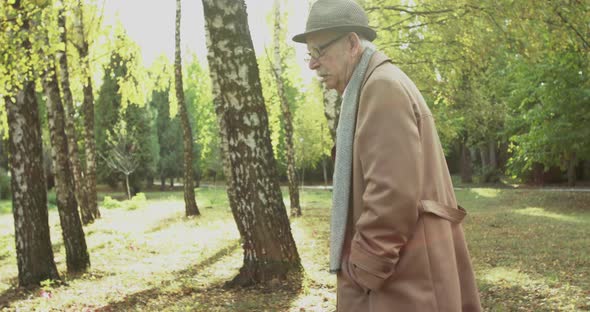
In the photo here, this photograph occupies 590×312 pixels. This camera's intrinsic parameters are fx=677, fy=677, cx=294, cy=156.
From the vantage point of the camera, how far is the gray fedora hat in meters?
2.91

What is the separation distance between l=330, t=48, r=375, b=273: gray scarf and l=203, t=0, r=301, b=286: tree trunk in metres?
5.78

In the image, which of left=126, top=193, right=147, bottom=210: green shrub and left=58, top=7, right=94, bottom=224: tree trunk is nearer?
left=58, top=7, right=94, bottom=224: tree trunk

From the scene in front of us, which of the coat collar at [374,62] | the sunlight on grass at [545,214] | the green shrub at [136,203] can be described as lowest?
the sunlight on grass at [545,214]

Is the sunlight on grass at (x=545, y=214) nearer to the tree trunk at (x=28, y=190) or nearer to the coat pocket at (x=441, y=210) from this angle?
the tree trunk at (x=28, y=190)

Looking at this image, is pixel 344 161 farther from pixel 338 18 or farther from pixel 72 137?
pixel 72 137

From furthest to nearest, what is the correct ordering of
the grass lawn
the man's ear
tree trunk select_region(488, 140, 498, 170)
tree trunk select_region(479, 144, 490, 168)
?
tree trunk select_region(479, 144, 490, 168)
tree trunk select_region(488, 140, 498, 170)
the grass lawn
the man's ear

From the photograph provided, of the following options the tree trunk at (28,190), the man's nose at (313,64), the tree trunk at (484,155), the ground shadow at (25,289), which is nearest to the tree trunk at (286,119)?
the ground shadow at (25,289)

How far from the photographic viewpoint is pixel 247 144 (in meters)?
8.65

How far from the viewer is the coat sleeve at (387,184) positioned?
2602mm

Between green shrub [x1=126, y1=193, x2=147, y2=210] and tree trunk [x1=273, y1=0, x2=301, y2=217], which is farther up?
tree trunk [x1=273, y1=0, x2=301, y2=217]

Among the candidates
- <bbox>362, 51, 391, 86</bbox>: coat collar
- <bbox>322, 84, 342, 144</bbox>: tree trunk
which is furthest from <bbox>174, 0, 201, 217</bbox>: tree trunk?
<bbox>362, 51, 391, 86</bbox>: coat collar

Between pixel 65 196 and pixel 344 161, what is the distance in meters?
9.16

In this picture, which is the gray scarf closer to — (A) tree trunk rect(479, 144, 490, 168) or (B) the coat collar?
(B) the coat collar

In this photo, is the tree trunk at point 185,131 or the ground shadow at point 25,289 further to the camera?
A: the tree trunk at point 185,131
